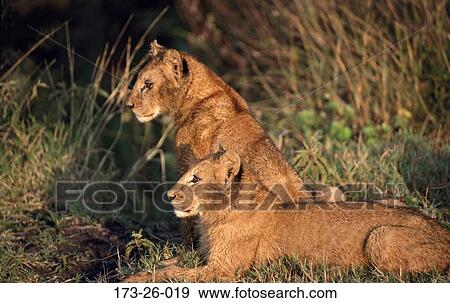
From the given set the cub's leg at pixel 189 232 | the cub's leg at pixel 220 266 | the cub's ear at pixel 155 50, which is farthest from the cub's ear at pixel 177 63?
the cub's leg at pixel 220 266

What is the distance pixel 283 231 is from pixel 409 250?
2.98 ft

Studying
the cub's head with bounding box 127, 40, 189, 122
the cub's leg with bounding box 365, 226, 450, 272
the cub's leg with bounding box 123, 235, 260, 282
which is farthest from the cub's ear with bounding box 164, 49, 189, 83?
the cub's leg with bounding box 365, 226, 450, 272

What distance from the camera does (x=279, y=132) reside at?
10508mm

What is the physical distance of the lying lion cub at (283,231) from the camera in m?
5.91

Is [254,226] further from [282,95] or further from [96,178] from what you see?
[282,95]

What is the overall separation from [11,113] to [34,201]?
145cm

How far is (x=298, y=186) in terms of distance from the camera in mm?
6906

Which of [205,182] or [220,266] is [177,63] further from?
[220,266]

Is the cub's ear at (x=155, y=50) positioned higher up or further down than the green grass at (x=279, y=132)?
higher up

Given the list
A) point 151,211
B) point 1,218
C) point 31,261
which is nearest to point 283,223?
point 31,261

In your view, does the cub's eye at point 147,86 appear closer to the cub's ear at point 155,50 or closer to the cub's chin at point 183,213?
the cub's ear at point 155,50

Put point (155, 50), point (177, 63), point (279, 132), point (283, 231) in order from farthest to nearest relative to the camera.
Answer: point (279, 132) → point (155, 50) → point (177, 63) → point (283, 231)

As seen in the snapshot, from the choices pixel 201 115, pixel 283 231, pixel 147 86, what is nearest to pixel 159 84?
pixel 147 86

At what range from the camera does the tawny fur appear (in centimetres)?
691
